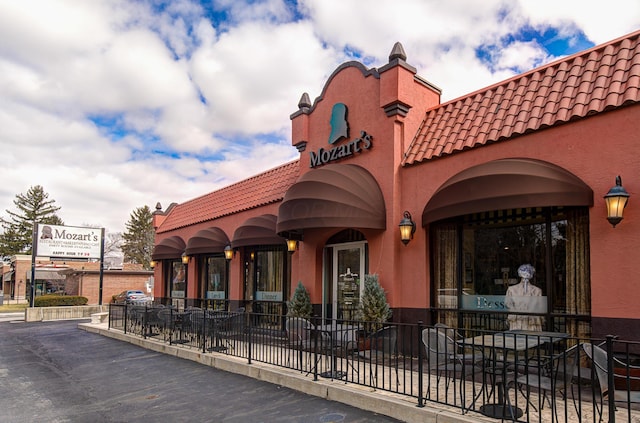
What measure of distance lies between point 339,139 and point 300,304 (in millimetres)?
4282

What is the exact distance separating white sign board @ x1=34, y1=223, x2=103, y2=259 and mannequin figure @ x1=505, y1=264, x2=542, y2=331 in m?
24.7

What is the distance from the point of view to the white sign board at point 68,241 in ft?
81.5

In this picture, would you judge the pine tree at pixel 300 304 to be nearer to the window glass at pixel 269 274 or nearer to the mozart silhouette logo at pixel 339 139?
the window glass at pixel 269 274

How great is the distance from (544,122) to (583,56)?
68.0 inches

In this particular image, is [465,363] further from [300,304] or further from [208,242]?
[208,242]

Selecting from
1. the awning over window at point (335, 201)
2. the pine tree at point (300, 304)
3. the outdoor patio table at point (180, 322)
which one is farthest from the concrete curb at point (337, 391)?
the awning over window at point (335, 201)

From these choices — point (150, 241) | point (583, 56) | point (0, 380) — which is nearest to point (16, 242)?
point (150, 241)

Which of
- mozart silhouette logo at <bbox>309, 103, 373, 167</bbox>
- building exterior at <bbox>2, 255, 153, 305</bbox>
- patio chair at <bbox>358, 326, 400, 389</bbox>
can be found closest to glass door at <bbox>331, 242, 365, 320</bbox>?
mozart silhouette logo at <bbox>309, 103, 373, 167</bbox>

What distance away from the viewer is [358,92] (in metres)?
10.8

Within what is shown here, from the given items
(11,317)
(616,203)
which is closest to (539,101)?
(616,203)

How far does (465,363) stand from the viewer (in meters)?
5.76

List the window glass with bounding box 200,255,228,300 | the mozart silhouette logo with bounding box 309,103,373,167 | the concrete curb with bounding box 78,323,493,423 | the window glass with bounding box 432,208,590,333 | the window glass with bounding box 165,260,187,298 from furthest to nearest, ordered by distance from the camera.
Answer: the window glass with bounding box 165,260,187,298 → the window glass with bounding box 200,255,228,300 → the mozart silhouette logo with bounding box 309,103,373,167 → the window glass with bounding box 432,208,590,333 → the concrete curb with bounding box 78,323,493,423

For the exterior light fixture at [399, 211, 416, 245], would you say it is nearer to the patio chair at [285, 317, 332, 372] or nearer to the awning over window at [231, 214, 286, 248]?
the patio chair at [285, 317, 332, 372]

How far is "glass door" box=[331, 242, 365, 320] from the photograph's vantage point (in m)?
10.9
